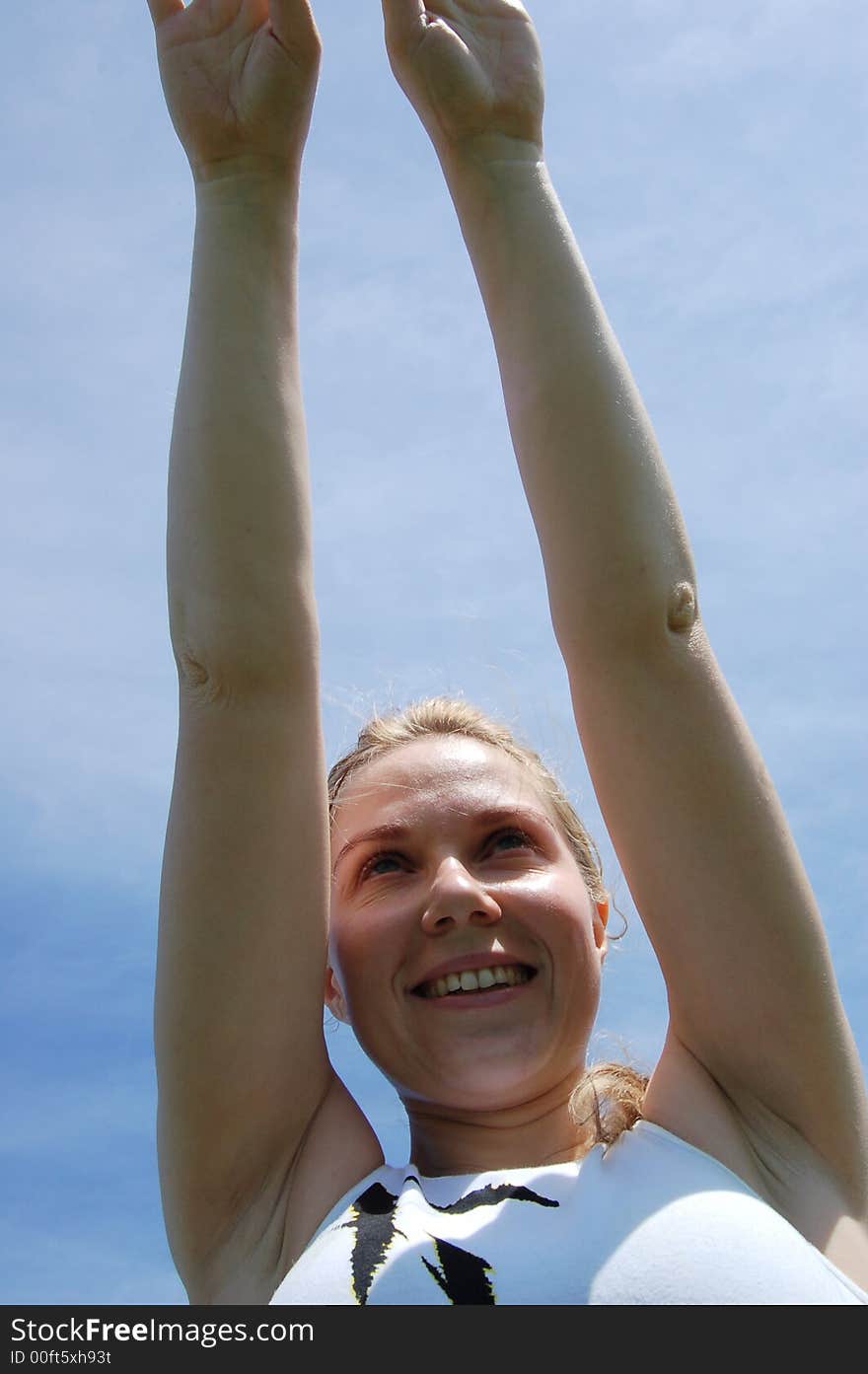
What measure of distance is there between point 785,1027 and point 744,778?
51cm

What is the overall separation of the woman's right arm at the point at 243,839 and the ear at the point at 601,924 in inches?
34.9

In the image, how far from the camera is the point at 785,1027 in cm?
257

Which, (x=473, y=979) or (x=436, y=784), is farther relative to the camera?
(x=436, y=784)

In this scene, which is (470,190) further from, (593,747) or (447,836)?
(447,836)

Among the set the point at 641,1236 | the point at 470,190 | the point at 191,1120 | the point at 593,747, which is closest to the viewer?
the point at 641,1236

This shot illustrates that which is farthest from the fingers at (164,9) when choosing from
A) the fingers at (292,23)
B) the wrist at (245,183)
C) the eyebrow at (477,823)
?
the eyebrow at (477,823)

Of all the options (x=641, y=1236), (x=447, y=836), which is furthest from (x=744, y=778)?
(x=641, y=1236)

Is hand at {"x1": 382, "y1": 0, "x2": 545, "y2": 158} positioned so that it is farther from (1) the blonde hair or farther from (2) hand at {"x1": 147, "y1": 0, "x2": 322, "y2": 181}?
(1) the blonde hair

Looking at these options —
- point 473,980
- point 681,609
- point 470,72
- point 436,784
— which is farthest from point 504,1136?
point 470,72

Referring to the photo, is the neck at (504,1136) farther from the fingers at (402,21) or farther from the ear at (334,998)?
the fingers at (402,21)

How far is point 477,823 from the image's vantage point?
9.74ft

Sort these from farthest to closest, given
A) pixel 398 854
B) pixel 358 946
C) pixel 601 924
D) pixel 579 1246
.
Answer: pixel 601 924, pixel 398 854, pixel 358 946, pixel 579 1246

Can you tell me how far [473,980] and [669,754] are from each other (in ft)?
2.27

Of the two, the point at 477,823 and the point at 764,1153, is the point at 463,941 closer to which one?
the point at 477,823
